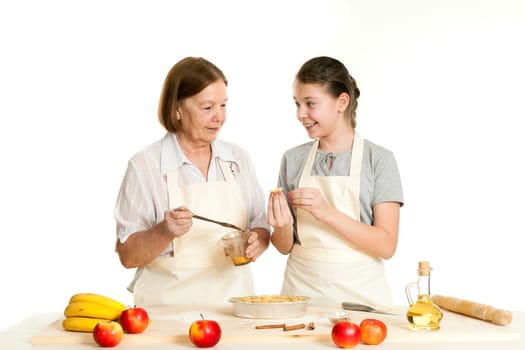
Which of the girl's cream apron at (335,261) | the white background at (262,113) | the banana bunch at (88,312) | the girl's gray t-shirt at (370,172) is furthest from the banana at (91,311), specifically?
the white background at (262,113)

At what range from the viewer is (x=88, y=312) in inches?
99.3

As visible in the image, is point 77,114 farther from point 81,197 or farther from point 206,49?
point 206,49

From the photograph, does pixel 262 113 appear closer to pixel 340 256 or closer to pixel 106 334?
pixel 340 256

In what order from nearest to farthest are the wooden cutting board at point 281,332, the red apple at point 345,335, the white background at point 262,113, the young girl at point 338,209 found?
the red apple at point 345,335, the wooden cutting board at point 281,332, the young girl at point 338,209, the white background at point 262,113

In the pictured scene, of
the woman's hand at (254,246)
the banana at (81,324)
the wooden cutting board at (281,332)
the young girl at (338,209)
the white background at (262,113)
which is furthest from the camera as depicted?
the white background at (262,113)

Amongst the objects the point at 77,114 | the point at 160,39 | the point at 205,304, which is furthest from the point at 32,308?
the point at 205,304

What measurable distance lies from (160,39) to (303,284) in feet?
8.18

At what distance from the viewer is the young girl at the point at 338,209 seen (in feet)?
10.5

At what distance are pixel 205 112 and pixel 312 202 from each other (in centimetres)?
58

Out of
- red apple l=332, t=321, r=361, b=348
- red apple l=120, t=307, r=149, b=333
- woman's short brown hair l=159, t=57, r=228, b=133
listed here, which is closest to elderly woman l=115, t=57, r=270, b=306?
woman's short brown hair l=159, t=57, r=228, b=133

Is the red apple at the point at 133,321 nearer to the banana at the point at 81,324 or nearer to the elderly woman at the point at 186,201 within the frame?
the banana at the point at 81,324

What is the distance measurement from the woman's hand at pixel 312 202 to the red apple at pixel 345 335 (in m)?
0.87

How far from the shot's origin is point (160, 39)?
5250 millimetres

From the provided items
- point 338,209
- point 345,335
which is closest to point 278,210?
point 338,209
